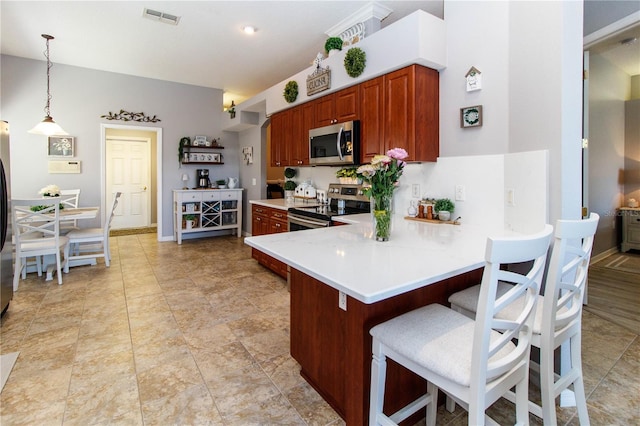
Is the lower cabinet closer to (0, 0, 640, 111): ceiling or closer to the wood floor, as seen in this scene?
(0, 0, 640, 111): ceiling

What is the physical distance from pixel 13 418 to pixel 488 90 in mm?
3397

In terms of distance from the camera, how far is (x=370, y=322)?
1411 millimetres

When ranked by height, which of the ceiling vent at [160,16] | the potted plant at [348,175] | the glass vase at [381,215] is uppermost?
the ceiling vent at [160,16]

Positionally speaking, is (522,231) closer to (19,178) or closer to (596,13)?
(596,13)

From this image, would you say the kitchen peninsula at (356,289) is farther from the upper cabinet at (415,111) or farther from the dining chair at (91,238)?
the dining chair at (91,238)

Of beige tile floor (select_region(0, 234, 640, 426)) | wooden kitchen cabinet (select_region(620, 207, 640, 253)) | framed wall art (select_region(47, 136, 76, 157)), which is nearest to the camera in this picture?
beige tile floor (select_region(0, 234, 640, 426))

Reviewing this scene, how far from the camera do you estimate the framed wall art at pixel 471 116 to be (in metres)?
2.34

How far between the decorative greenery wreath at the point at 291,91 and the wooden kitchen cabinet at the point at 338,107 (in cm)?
36

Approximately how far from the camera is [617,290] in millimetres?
3432

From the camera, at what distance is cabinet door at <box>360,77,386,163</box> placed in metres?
2.85

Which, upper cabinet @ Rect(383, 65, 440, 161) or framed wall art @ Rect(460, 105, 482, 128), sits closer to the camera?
framed wall art @ Rect(460, 105, 482, 128)

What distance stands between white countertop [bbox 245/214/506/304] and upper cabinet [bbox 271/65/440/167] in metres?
0.80

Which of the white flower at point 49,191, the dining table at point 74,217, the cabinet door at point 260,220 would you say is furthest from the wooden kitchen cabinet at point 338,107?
the white flower at point 49,191

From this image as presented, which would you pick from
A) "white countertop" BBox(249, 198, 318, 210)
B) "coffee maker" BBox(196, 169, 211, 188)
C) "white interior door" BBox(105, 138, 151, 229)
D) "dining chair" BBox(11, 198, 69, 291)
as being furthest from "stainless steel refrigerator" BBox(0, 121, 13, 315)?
"white interior door" BBox(105, 138, 151, 229)
